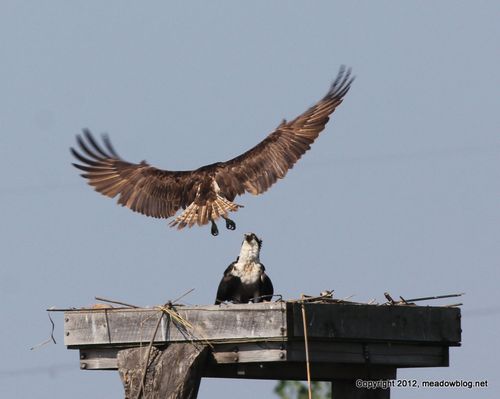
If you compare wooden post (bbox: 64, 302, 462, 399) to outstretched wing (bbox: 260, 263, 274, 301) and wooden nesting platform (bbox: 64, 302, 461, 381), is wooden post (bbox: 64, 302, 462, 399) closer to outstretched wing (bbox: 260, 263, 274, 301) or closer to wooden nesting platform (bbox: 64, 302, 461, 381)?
wooden nesting platform (bbox: 64, 302, 461, 381)

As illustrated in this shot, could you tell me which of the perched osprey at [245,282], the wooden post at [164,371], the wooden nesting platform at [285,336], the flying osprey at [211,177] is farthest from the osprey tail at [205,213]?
the wooden post at [164,371]

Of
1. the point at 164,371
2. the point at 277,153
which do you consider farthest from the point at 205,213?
the point at 164,371

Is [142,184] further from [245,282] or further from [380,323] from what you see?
[380,323]

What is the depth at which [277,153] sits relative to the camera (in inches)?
445

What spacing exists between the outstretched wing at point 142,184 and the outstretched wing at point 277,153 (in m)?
0.33

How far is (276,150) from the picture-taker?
37.2 feet

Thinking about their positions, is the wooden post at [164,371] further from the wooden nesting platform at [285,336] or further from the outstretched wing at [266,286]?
the outstretched wing at [266,286]

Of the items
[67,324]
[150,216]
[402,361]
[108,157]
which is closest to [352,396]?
[402,361]

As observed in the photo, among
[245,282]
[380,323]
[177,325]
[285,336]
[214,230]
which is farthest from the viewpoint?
[214,230]

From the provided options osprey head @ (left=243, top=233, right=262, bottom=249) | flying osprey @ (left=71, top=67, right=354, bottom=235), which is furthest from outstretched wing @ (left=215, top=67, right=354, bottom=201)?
osprey head @ (left=243, top=233, right=262, bottom=249)

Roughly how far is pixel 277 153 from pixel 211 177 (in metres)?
0.66

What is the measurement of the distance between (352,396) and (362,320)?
0.50m

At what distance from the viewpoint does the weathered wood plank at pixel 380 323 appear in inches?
261

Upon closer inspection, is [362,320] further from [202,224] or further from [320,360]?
[202,224]
